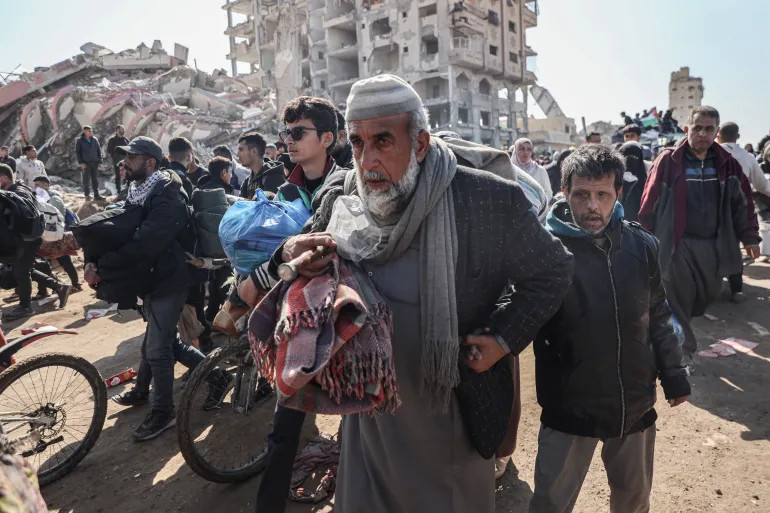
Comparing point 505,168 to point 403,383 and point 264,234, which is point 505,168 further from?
point 264,234

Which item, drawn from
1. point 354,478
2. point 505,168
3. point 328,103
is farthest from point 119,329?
point 505,168

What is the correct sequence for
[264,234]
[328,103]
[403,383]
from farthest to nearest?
[328,103] < [264,234] < [403,383]

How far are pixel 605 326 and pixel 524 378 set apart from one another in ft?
8.46

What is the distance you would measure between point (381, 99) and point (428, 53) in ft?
144

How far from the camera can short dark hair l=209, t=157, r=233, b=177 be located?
5816 millimetres

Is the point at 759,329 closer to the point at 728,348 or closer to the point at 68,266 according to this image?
the point at 728,348

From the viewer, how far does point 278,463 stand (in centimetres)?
248

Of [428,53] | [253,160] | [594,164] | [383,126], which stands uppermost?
[428,53]

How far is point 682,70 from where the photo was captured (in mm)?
33594

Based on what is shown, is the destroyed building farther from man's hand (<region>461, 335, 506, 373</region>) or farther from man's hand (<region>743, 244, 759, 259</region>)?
man's hand (<region>461, 335, 506, 373</region>)

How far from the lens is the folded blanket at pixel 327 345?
1.19 m

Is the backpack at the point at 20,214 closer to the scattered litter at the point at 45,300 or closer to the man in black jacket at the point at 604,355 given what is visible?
the scattered litter at the point at 45,300

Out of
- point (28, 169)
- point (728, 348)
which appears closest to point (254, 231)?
point (728, 348)

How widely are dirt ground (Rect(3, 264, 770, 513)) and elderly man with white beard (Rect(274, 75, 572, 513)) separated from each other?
1.34 meters
